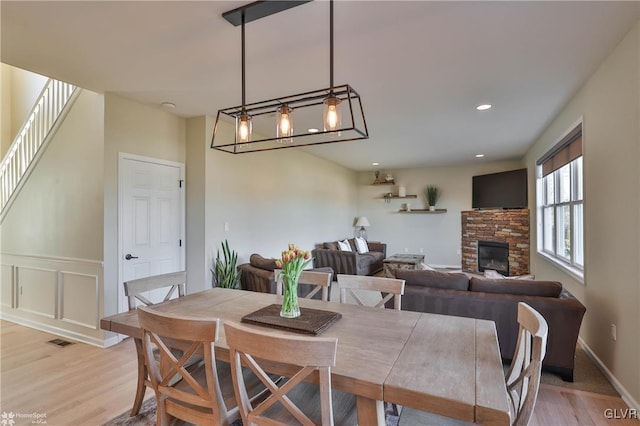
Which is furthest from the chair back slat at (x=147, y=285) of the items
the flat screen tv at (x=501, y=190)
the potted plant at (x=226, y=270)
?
the flat screen tv at (x=501, y=190)

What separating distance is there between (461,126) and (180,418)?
462cm

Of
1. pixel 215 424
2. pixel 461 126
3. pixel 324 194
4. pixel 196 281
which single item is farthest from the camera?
pixel 324 194

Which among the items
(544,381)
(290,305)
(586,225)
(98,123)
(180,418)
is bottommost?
(544,381)

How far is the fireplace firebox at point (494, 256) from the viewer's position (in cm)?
685

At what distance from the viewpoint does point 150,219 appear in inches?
149

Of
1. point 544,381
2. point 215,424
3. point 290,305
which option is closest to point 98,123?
point 290,305

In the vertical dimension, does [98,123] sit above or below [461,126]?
below

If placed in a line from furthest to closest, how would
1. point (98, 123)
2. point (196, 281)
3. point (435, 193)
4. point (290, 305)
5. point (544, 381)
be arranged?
point (435, 193)
point (196, 281)
point (98, 123)
point (544, 381)
point (290, 305)

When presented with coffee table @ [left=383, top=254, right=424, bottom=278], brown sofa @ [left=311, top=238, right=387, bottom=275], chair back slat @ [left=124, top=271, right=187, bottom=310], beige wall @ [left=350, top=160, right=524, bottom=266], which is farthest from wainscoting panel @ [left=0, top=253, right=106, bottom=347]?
beige wall @ [left=350, top=160, right=524, bottom=266]

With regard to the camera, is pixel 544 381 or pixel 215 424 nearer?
pixel 215 424

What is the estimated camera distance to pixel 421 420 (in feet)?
4.62

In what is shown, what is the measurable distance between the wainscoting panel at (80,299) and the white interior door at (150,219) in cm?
25

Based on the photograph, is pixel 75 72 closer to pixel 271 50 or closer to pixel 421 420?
pixel 271 50

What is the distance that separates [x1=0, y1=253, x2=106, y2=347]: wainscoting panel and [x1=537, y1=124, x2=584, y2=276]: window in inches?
204
